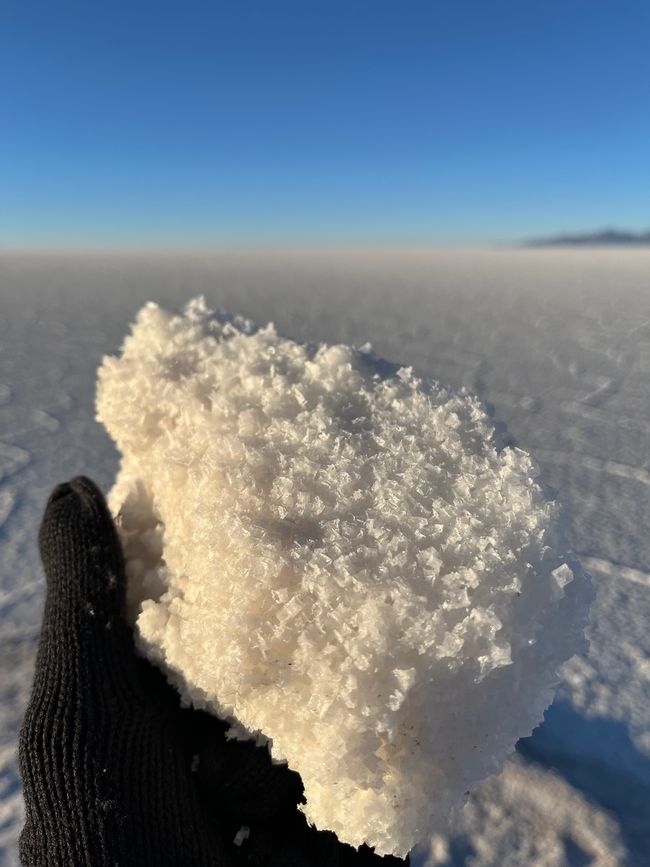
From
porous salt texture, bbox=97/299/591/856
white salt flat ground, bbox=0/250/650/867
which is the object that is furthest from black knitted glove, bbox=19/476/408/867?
white salt flat ground, bbox=0/250/650/867

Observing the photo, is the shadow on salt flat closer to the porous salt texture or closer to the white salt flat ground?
the white salt flat ground

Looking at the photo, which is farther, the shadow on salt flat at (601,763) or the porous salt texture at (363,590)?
the shadow on salt flat at (601,763)

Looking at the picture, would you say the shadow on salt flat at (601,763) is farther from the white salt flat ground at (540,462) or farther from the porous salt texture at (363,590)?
the porous salt texture at (363,590)

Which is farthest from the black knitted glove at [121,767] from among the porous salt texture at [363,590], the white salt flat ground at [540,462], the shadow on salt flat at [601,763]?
the shadow on salt flat at [601,763]

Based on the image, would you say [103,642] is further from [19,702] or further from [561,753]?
[561,753]

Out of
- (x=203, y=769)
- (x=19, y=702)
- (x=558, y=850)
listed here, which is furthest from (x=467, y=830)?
(x=19, y=702)

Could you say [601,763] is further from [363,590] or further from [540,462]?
[540,462]

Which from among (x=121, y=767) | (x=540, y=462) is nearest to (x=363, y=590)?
(x=121, y=767)
